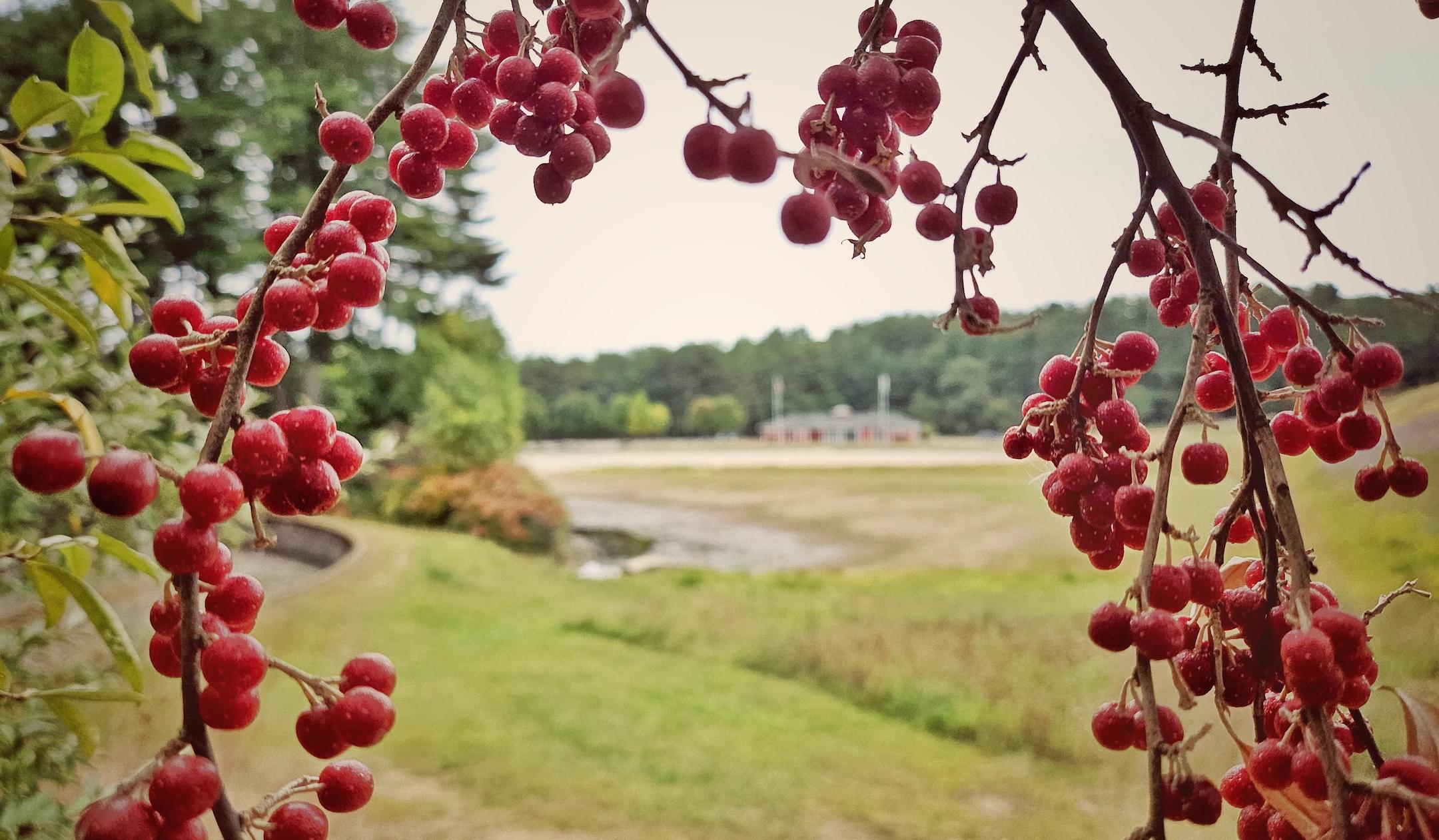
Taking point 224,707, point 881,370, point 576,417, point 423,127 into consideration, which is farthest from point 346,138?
point 576,417

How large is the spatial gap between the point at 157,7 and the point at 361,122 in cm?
372

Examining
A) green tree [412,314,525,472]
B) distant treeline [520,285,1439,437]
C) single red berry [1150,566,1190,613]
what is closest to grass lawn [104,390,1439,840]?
distant treeline [520,285,1439,437]

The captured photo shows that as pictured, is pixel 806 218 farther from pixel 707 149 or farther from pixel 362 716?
pixel 362 716

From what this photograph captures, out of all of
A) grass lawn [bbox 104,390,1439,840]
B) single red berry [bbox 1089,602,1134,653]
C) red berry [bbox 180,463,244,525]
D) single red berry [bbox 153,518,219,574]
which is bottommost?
grass lawn [bbox 104,390,1439,840]

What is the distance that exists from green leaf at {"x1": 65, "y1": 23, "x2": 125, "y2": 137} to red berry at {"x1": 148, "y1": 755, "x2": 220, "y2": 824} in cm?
22

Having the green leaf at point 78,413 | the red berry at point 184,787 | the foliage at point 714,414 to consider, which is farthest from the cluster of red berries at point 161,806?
the foliage at point 714,414

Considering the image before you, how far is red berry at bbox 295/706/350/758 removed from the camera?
20 centimetres

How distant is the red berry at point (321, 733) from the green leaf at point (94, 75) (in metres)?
0.21

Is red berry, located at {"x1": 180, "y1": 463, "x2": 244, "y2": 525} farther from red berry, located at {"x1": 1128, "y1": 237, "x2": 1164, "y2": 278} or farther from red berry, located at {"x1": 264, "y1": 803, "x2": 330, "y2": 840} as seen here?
red berry, located at {"x1": 1128, "y1": 237, "x2": 1164, "y2": 278}

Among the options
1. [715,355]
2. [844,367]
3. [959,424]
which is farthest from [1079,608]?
[715,355]

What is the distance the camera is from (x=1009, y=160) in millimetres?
263

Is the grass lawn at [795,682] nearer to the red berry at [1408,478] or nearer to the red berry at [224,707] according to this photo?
the red berry at [1408,478]

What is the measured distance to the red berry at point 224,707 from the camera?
0.18 m

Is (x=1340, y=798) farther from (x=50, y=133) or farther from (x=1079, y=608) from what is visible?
(x=50, y=133)
